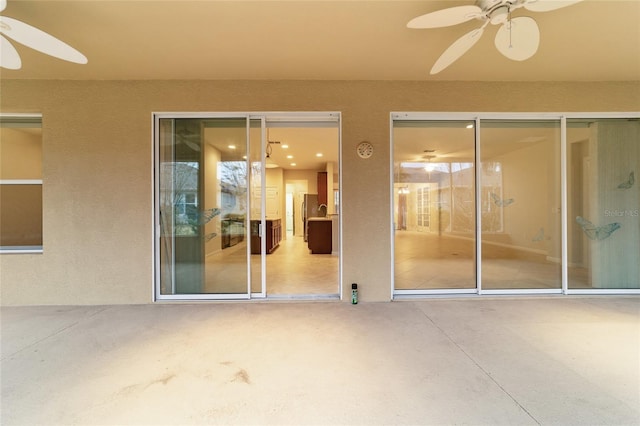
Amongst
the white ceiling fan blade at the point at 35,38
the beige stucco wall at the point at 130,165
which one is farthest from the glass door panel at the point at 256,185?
the white ceiling fan blade at the point at 35,38

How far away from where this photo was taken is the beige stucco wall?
3.43 m

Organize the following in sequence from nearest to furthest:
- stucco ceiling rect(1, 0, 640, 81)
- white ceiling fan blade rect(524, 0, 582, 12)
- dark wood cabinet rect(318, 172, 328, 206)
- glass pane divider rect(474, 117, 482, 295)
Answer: white ceiling fan blade rect(524, 0, 582, 12) < stucco ceiling rect(1, 0, 640, 81) < glass pane divider rect(474, 117, 482, 295) < dark wood cabinet rect(318, 172, 328, 206)

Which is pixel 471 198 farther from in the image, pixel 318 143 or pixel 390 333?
pixel 318 143

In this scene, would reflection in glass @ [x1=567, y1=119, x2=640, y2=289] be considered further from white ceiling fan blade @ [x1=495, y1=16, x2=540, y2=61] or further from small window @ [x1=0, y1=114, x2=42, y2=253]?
small window @ [x1=0, y1=114, x2=42, y2=253]

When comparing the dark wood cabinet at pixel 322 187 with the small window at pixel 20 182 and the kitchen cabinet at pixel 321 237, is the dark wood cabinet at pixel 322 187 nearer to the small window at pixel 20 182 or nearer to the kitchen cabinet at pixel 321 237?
the kitchen cabinet at pixel 321 237

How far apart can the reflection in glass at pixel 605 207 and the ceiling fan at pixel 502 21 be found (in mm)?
2406

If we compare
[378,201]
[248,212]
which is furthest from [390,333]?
[248,212]

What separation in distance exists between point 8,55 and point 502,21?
395cm

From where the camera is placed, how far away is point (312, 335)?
2582 mm

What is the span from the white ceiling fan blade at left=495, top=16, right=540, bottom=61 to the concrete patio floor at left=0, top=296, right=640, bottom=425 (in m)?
2.56

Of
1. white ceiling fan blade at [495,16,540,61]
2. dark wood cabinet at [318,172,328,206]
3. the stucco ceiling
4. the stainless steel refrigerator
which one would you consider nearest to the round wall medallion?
the stucco ceiling

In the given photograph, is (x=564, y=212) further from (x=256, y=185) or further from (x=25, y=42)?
(x=25, y=42)

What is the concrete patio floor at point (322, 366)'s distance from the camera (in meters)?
1.59

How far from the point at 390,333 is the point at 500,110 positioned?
10.7ft
